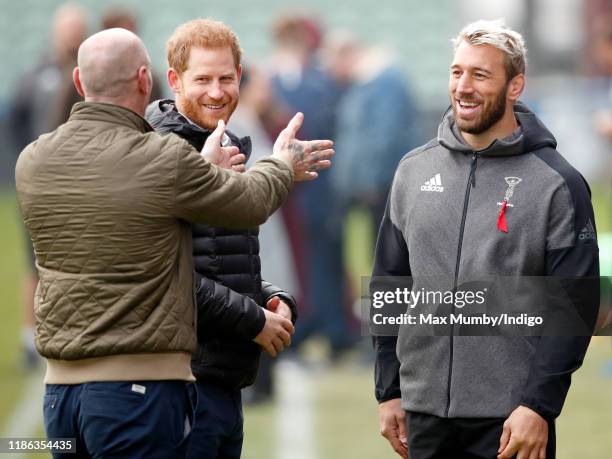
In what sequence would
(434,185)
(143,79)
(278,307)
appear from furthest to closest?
(278,307) < (434,185) < (143,79)

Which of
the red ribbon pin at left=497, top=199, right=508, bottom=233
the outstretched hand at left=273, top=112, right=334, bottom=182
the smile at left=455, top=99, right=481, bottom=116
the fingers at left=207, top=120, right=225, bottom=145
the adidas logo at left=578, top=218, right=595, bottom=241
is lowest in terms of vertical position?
the adidas logo at left=578, top=218, right=595, bottom=241

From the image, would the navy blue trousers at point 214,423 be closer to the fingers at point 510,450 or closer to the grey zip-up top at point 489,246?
the grey zip-up top at point 489,246

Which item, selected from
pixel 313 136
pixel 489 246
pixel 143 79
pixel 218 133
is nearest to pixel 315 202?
pixel 313 136

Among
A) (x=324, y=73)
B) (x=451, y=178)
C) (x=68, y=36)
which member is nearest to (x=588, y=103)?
(x=324, y=73)

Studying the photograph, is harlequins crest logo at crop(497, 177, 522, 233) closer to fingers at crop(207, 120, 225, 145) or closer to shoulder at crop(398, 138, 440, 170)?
shoulder at crop(398, 138, 440, 170)

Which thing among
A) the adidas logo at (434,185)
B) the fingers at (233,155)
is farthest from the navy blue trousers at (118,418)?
the adidas logo at (434,185)

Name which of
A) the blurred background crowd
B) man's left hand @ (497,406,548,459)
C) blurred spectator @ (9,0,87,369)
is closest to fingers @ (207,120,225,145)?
man's left hand @ (497,406,548,459)

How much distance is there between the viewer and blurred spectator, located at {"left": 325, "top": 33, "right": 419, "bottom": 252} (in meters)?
12.1

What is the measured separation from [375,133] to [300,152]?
7452mm

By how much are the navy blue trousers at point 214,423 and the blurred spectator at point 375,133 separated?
723cm

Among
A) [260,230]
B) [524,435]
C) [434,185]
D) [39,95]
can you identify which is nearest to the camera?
[524,435]

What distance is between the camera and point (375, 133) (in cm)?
1215

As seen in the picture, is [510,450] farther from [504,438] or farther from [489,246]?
[489,246]

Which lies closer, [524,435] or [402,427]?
[524,435]
